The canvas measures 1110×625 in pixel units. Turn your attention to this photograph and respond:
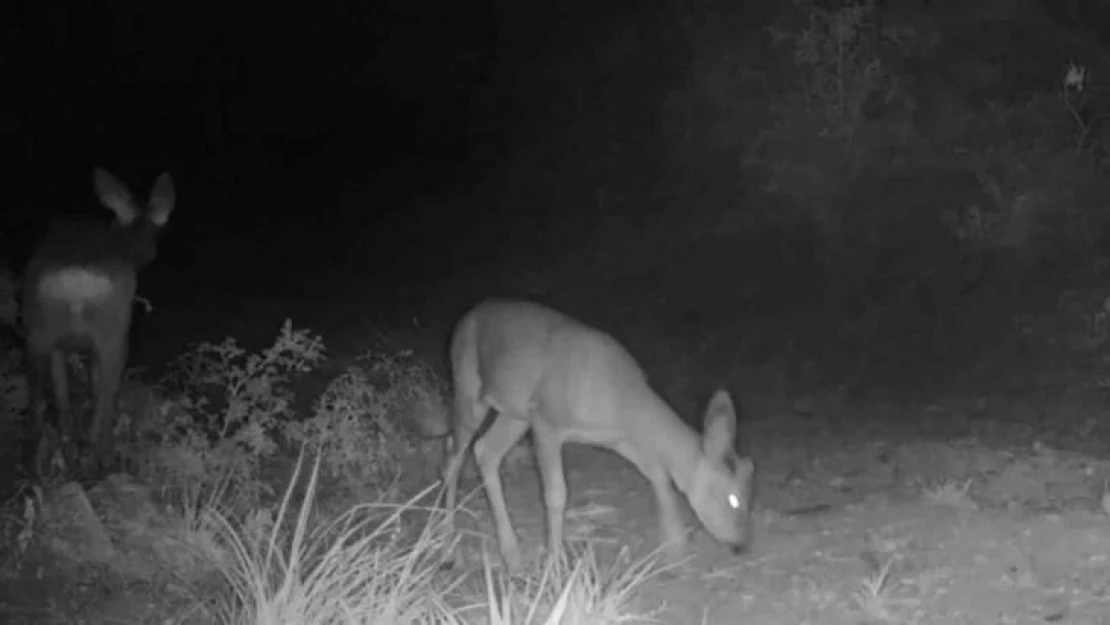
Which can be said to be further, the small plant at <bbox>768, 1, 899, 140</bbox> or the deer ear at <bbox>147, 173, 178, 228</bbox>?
the small plant at <bbox>768, 1, 899, 140</bbox>

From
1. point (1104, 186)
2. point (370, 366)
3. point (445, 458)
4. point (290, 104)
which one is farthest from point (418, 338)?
point (290, 104)

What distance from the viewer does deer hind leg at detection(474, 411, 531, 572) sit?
9.35 metres

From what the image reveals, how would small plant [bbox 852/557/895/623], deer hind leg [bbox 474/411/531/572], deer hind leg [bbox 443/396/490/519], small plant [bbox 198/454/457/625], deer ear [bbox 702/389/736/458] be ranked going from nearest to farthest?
small plant [bbox 198/454/457/625]
small plant [bbox 852/557/895/623]
deer ear [bbox 702/389/736/458]
deer hind leg [bbox 474/411/531/572]
deer hind leg [bbox 443/396/490/519]

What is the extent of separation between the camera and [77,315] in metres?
9.59

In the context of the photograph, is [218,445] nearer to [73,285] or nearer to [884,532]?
[73,285]

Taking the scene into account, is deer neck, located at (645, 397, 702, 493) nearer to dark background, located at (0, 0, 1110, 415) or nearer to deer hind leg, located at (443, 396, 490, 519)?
deer hind leg, located at (443, 396, 490, 519)

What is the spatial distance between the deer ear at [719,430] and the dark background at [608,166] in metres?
4.55

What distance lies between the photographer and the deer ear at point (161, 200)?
1051cm

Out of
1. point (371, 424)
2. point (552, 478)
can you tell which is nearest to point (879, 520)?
point (552, 478)

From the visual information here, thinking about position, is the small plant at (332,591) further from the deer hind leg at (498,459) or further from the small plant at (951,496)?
the small plant at (951,496)

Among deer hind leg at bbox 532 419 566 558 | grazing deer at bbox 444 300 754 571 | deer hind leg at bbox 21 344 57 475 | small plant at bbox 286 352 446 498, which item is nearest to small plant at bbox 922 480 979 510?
grazing deer at bbox 444 300 754 571

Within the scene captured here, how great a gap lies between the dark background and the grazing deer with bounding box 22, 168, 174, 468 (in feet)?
13.7

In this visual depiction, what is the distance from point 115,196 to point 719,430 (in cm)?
423

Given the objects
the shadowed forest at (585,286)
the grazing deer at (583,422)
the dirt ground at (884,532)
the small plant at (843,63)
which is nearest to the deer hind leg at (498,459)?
the grazing deer at (583,422)
